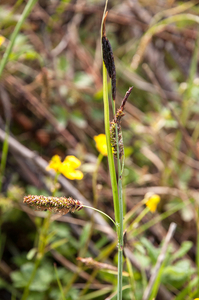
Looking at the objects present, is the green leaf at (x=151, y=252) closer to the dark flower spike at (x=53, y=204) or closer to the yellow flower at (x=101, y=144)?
the yellow flower at (x=101, y=144)

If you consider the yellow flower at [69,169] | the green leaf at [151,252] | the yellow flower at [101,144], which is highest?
the yellow flower at [101,144]

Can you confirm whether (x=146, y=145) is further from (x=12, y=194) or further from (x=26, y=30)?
(x=26, y=30)

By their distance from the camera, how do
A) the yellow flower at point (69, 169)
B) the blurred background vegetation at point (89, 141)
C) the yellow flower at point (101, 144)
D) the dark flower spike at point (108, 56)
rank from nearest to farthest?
the dark flower spike at point (108, 56) → the yellow flower at point (69, 169) → the yellow flower at point (101, 144) → the blurred background vegetation at point (89, 141)

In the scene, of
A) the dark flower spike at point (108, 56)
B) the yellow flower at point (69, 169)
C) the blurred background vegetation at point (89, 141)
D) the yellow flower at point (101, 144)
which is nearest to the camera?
the dark flower spike at point (108, 56)

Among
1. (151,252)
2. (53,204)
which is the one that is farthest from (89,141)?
(53,204)

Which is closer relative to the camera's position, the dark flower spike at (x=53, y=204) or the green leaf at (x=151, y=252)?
the dark flower spike at (x=53, y=204)

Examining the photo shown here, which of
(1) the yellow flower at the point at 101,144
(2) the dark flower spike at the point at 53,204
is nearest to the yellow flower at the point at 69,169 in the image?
(1) the yellow flower at the point at 101,144

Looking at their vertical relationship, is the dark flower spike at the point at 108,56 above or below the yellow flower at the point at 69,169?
above

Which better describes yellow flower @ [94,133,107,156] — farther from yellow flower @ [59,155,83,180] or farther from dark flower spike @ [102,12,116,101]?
dark flower spike @ [102,12,116,101]

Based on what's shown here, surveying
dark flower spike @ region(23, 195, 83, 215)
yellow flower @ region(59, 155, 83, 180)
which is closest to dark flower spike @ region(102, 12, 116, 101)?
dark flower spike @ region(23, 195, 83, 215)

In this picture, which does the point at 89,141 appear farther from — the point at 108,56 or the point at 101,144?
the point at 108,56
